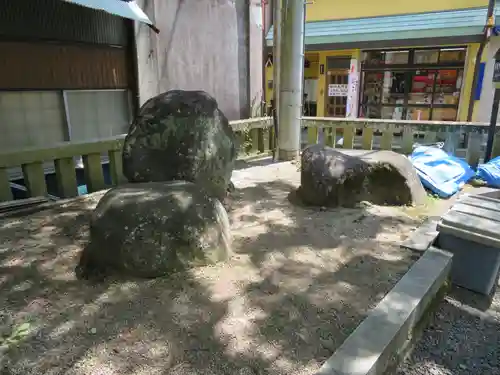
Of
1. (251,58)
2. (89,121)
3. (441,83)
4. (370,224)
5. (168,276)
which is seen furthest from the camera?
(441,83)

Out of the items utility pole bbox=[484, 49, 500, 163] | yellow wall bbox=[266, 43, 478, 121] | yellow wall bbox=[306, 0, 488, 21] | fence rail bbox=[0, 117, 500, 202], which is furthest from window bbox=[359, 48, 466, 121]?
utility pole bbox=[484, 49, 500, 163]

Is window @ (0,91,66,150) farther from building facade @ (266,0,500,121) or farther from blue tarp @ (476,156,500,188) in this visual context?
building facade @ (266,0,500,121)

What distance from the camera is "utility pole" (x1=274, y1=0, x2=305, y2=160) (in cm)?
623

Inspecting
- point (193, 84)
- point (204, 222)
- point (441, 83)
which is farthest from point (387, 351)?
point (441, 83)

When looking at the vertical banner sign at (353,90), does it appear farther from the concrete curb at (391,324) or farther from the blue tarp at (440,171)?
the concrete curb at (391,324)

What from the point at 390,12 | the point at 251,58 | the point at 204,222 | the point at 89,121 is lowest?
the point at 204,222

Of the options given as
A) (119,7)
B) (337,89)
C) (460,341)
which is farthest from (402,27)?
(460,341)

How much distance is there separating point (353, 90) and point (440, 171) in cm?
757

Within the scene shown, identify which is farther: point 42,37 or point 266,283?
point 42,37

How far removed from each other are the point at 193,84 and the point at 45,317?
5.66 m

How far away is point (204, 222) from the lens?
9.31 ft

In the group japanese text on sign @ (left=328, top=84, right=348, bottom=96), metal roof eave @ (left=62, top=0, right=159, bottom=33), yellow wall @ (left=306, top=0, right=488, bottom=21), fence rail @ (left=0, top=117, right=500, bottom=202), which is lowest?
fence rail @ (left=0, top=117, right=500, bottom=202)

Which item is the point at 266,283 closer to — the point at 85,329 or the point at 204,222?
the point at 204,222

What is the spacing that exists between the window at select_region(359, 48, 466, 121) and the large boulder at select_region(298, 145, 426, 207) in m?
8.12
